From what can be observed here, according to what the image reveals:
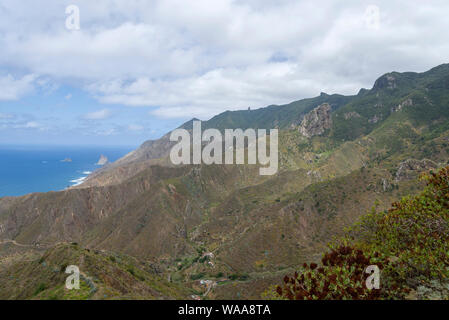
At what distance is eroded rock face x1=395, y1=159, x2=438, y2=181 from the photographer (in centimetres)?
7125

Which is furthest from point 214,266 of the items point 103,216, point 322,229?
point 103,216

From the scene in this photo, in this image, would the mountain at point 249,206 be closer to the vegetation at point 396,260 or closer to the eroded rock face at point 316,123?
the eroded rock face at point 316,123

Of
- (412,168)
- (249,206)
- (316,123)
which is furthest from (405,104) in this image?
(249,206)

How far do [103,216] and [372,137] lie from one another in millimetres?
163513

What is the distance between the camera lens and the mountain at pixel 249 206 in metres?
63.8

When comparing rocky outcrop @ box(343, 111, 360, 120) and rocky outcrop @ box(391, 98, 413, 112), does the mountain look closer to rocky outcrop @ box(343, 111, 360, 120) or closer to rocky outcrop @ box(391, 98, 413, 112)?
rocky outcrop @ box(391, 98, 413, 112)

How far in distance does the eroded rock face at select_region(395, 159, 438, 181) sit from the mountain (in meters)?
0.47

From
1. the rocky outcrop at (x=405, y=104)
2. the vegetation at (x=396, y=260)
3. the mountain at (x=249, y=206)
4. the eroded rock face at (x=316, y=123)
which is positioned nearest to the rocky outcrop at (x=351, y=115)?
the mountain at (x=249, y=206)

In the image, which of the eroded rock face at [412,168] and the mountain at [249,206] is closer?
the mountain at [249,206]

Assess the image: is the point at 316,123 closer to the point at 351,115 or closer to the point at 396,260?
the point at 351,115

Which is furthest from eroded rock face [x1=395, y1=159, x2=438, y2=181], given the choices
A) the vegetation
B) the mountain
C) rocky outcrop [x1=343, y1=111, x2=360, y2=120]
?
rocky outcrop [x1=343, y1=111, x2=360, y2=120]

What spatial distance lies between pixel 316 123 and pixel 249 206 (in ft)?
369

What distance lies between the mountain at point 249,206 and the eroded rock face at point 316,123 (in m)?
0.82
